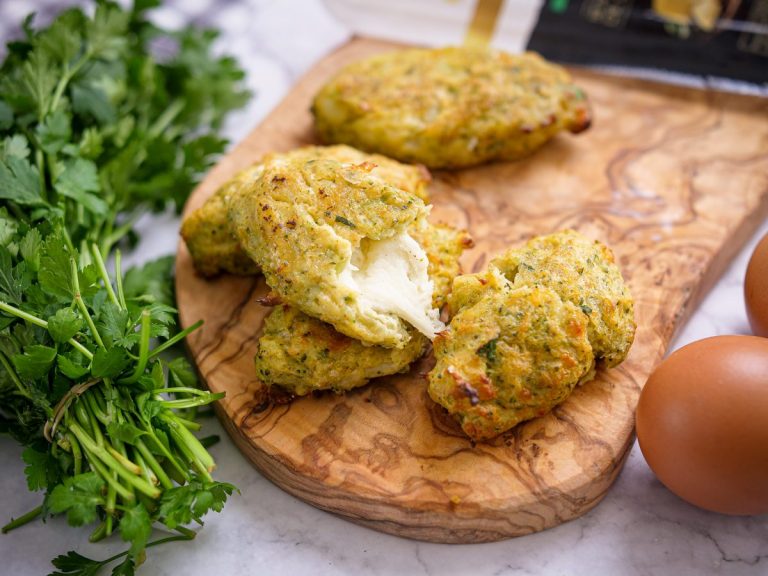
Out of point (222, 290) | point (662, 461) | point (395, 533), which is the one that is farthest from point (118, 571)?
→ point (662, 461)

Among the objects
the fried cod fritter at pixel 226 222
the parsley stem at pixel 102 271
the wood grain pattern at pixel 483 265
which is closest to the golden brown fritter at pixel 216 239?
the fried cod fritter at pixel 226 222

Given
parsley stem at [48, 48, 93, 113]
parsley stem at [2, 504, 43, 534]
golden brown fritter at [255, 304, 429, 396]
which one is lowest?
parsley stem at [2, 504, 43, 534]

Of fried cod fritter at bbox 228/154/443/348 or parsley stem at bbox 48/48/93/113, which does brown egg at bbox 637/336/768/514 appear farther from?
parsley stem at bbox 48/48/93/113

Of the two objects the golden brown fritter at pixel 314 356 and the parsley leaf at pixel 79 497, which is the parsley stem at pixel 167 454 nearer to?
the parsley leaf at pixel 79 497

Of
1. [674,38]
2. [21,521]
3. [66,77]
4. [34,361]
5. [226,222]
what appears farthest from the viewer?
[674,38]

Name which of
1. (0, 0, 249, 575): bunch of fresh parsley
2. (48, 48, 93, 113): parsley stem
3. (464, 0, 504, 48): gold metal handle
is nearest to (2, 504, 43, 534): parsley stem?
(0, 0, 249, 575): bunch of fresh parsley

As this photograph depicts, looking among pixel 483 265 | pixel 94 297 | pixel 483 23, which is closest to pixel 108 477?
pixel 94 297

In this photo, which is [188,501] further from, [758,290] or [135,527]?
[758,290]
